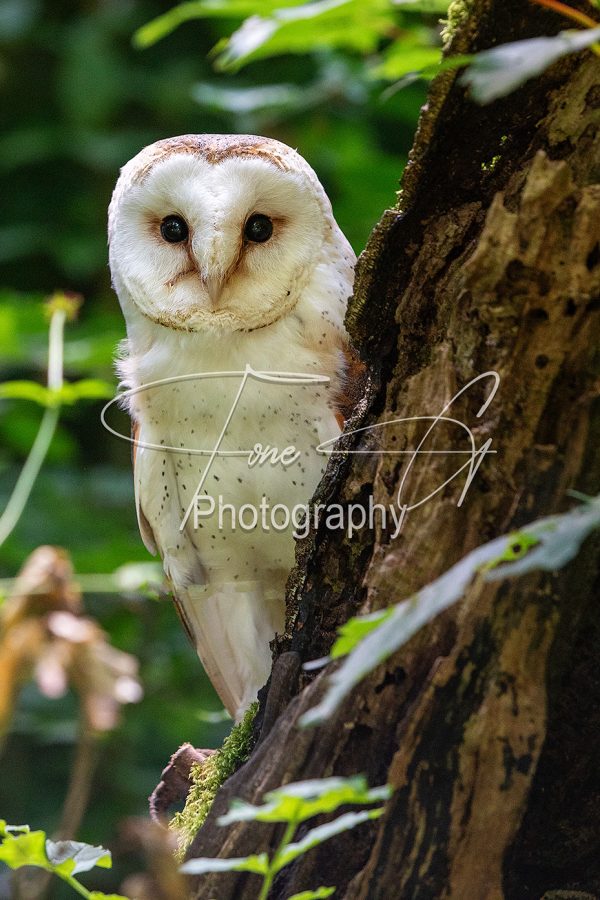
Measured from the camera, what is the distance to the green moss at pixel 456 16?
120 cm

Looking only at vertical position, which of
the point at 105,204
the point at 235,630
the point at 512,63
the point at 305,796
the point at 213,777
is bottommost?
the point at 305,796

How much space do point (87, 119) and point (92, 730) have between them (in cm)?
335

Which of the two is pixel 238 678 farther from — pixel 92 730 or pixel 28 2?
pixel 28 2

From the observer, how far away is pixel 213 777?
61.2 inches

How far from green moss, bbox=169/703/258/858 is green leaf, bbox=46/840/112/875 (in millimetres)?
356

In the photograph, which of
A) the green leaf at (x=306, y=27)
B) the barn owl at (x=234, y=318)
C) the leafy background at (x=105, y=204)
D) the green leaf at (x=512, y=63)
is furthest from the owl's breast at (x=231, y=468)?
the green leaf at (x=512, y=63)

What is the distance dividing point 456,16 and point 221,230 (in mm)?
632

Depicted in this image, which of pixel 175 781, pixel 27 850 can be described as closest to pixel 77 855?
pixel 27 850

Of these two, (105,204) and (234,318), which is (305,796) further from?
(105,204)

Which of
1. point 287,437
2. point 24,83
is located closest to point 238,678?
point 287,437

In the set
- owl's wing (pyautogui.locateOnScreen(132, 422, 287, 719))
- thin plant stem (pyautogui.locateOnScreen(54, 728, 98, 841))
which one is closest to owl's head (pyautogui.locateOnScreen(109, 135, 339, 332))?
owl's wing (pyautogui.locateOnScreen(132, 422, 287, 719))

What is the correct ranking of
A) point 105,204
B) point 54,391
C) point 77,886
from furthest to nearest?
point 105,204 → point 54,391 → point 77,886

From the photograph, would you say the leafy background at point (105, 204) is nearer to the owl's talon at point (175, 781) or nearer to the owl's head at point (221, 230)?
the owl's head at point (221, 230)

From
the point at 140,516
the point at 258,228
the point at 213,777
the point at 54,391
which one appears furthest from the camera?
the point at 140,516
